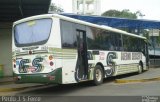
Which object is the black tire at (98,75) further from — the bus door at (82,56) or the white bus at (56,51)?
the bus door at (82,56)

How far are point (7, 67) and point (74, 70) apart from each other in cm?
1035

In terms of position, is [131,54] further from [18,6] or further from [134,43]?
[18,6]

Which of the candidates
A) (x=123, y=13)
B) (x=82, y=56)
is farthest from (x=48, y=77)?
(x=123, y=13)

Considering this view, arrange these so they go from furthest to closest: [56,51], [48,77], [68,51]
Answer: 1. [68,51]
2. [56,51]
3. [48,77]

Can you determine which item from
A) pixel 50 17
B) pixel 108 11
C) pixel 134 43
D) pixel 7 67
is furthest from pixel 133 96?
pixel 108 11

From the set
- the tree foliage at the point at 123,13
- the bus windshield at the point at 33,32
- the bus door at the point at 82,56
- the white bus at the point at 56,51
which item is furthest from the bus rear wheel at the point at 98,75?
the tree foliage at the point at 123,13

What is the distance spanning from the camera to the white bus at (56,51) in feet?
44.0

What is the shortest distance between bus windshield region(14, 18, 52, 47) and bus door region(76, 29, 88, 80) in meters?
1.88

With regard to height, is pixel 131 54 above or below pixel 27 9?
below

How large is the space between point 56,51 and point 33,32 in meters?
1.40

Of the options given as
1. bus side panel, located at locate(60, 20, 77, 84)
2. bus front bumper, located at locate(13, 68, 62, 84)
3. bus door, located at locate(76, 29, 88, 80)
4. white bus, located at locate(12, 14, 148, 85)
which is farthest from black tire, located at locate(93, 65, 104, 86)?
bus front bumper, located at locate(13, 68, 62, 84)

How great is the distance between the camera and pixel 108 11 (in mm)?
84250

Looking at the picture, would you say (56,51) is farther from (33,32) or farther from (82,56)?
(82,56)

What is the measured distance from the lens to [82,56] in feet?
50.9
